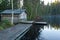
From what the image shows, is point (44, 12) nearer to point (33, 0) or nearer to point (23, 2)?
point (33, 0)

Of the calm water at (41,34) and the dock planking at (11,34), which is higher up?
the dock planking at (11,34)

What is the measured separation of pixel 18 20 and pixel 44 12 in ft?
93.8

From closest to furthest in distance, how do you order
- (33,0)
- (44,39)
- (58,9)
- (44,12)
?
(44,39) → (33,0) → (44,12) → (58,9)

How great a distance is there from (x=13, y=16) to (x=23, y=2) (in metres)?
12.1

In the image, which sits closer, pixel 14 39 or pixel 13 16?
pixel 14 39

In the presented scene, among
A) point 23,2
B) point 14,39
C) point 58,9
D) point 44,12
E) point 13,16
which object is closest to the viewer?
point 14,39

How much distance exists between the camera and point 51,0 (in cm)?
5394

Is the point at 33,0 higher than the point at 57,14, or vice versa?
the point at 33,0

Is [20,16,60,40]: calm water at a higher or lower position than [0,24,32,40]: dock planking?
lower

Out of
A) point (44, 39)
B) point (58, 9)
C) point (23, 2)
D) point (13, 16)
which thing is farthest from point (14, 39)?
point (58, 9)

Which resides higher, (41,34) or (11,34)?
(11,34)

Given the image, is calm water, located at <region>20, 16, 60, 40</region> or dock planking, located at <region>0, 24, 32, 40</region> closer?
dock planking, located at <region>0, 24, 32, 40</region>

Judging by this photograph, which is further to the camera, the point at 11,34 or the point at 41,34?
the point at 41,34

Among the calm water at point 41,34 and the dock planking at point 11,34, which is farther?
the calm water at point 41,34
